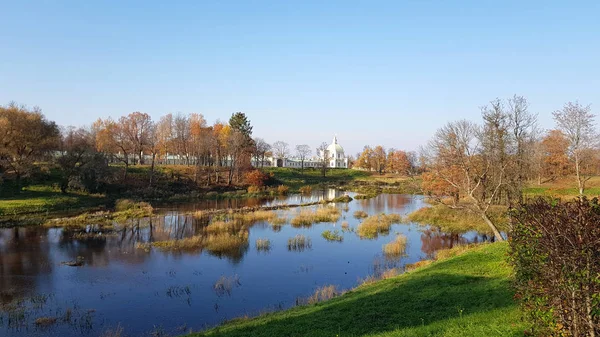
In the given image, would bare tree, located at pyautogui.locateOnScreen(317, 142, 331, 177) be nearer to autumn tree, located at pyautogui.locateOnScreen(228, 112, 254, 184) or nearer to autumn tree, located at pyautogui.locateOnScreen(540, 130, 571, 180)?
autumn tree, located at pyautogui.locateOnScreen(228, 112, 254, 184)

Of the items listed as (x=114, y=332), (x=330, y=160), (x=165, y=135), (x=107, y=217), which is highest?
(x=165, y=135)

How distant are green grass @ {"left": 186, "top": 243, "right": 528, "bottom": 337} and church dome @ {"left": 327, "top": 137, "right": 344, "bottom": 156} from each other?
153414 mm

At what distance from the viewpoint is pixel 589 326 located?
5305 mm

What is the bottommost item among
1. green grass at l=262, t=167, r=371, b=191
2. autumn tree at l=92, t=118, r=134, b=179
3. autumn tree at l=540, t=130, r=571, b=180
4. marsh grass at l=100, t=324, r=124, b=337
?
marsh grass at l=100, t=324, r=124, b=337

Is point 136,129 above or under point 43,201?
above

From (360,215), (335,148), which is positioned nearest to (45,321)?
(360,215)

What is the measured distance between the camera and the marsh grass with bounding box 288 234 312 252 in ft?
87.2

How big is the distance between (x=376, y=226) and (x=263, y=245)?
11.1 m

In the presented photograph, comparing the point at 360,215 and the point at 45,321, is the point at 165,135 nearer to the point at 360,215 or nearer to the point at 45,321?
the point at 360,215

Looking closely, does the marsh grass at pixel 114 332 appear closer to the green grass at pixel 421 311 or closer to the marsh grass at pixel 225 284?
the green grass at pixel 421 311

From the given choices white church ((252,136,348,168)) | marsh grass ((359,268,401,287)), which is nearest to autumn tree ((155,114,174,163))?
white church ((252,136,348,168))

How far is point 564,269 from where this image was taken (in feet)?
17.6

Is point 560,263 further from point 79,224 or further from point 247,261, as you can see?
point 79,224

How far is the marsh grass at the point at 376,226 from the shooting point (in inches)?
1227
